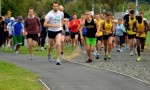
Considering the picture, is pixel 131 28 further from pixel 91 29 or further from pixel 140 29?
pixel 91 29

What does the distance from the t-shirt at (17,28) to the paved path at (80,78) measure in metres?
8.06

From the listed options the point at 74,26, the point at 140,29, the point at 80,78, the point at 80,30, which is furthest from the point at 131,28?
the point at 80,78

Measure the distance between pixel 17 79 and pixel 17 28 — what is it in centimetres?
1254

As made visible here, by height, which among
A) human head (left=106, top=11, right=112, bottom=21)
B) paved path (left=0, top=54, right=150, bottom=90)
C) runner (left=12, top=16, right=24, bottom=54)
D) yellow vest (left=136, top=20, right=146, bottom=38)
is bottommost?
paved path (left=0, top=54, right=150, bottom=90)

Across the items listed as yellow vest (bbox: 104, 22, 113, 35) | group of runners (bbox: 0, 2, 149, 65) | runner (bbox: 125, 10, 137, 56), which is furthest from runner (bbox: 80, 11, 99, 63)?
runner (bbox: 125, 10, 137, 56)

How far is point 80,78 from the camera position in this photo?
1410 centimetres

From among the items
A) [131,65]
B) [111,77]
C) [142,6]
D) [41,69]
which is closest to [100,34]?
[131,65]

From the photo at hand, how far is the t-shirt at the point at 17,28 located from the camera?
25.9m

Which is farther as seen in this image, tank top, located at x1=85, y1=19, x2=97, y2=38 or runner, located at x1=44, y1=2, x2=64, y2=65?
tank top, located at x1=85, y1=19, x2=97, y2=38

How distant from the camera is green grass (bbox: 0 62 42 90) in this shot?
1218 cm

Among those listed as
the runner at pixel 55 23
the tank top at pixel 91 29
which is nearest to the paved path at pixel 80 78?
the runner at pixel 55 23

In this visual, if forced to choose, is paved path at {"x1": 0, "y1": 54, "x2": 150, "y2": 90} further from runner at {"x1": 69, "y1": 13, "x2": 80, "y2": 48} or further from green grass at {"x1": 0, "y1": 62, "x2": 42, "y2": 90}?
runner at {"x1": 69, "y1": 13, "x2": 80, "y2": 48}

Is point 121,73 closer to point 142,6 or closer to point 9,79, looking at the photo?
point 9,79

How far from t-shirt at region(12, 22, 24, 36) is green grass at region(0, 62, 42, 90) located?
8.97m
